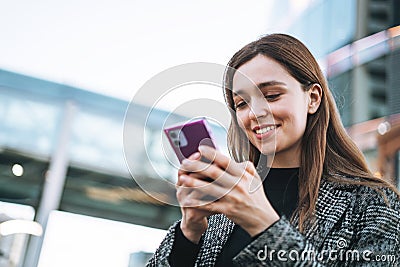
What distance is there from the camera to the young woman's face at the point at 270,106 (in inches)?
14.0

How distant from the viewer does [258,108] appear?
356 mm

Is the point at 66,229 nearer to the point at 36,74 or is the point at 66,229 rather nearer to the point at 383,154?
the point at 36,74

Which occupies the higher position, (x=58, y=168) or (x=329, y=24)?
(x=329, y=24)

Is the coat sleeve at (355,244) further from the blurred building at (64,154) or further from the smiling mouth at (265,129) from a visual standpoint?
the blurred building at (64,154)

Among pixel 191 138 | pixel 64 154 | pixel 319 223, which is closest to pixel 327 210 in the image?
pixel 319 223

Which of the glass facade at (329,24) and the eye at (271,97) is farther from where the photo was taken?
the glass facade at (329,24)

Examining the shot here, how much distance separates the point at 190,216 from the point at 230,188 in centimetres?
5

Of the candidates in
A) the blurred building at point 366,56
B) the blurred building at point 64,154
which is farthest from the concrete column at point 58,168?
the blurred building at point 366,56

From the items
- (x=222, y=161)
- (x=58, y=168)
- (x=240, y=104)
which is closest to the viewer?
(x=222, y=161)

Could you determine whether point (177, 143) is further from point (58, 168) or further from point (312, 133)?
point (58, 168)

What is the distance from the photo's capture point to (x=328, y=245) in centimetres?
31

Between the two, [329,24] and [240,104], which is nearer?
[240,104]

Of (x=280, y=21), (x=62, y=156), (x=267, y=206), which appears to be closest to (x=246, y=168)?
(x=267, y=206)

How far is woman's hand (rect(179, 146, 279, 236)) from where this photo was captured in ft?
0.89
